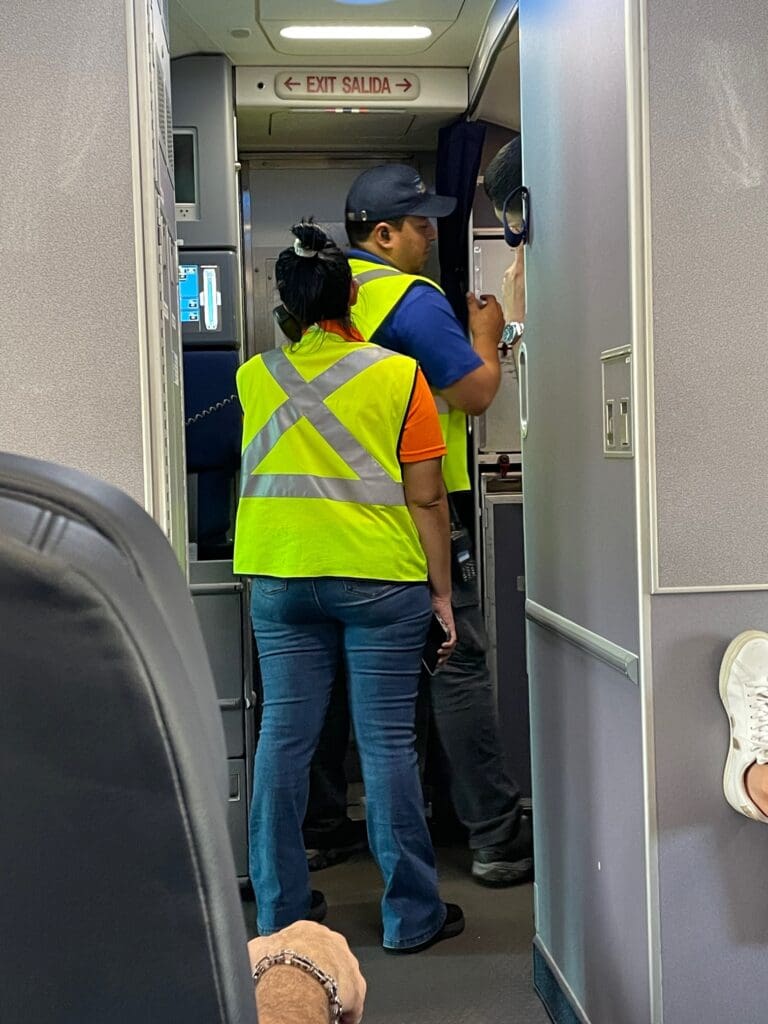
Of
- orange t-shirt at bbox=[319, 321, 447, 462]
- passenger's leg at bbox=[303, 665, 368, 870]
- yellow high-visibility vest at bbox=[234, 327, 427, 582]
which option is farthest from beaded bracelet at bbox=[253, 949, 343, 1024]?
passenger's leg at bbox=[303, 665, 368, 870]

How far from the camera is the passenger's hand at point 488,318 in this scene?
10.7 feet

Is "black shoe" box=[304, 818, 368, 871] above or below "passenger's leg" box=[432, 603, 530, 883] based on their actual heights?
below

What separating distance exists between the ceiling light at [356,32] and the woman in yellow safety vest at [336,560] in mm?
1169

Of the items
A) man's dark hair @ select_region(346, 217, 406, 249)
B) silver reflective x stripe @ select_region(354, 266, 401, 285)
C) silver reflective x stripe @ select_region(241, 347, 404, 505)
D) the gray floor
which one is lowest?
the gray floor

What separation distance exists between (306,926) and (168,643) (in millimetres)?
578

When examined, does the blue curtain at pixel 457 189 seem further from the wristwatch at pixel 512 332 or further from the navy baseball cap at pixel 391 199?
the wristwatch at pixel 512 332

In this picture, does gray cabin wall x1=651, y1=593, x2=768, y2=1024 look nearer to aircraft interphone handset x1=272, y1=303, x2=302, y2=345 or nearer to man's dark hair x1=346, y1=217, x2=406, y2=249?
aircraft interphone handset x1=272, y1=303, x2=302, y2=345

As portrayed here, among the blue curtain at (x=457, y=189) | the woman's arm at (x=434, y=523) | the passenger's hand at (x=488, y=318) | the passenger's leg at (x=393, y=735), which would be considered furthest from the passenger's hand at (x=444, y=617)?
the blue curtain at (x=457, y=189)

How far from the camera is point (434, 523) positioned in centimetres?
280

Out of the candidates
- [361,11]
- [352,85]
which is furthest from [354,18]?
[352,85]

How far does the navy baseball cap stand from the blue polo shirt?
28cm

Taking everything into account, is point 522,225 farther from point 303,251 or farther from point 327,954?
point 327,954

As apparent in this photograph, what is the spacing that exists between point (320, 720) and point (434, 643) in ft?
1.13

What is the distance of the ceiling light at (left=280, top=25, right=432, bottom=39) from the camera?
3518mm
